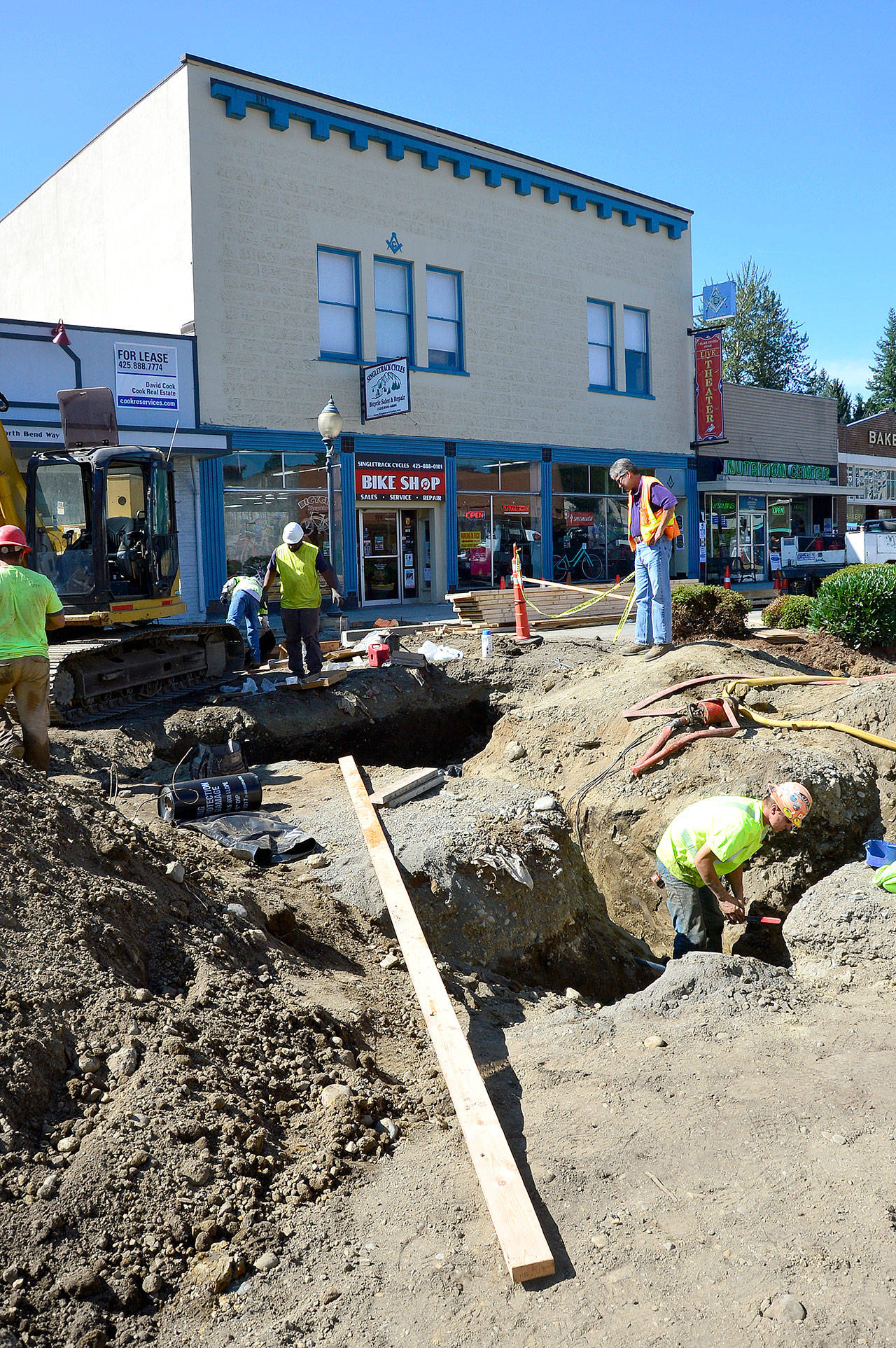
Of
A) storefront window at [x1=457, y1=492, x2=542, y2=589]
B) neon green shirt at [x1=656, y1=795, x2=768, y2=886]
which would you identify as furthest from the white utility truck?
neon green shirt at [x1=656, y1=795, x2=768, y2=886]

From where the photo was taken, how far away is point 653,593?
36.2ft

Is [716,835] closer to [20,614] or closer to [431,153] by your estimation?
[20,614]

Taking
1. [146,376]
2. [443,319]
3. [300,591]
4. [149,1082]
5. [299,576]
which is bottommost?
[149,1082]

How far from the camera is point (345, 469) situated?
67.3ft

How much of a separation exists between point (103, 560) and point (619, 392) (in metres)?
18.0

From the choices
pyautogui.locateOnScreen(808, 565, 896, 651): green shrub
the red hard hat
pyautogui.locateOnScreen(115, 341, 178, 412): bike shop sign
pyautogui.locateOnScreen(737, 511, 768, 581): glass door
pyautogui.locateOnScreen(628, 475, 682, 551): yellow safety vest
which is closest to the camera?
the red hard hat

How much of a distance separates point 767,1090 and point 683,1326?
1.44m

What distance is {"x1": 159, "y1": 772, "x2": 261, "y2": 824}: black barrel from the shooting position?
8016mm

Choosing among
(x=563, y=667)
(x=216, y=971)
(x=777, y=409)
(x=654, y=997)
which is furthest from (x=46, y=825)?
(x=777, y=409)

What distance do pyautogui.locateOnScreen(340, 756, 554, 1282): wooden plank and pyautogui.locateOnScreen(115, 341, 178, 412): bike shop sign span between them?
1358 cm

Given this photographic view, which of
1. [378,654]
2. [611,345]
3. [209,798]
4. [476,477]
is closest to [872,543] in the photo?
[611,345]

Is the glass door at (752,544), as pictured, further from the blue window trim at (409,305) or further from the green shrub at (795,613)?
the green shrub at (795,613)

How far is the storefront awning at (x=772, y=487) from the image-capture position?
28422mm

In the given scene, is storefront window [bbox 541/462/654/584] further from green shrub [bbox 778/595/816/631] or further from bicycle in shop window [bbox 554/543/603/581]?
green shrub [bbox 778/595/816/631]
